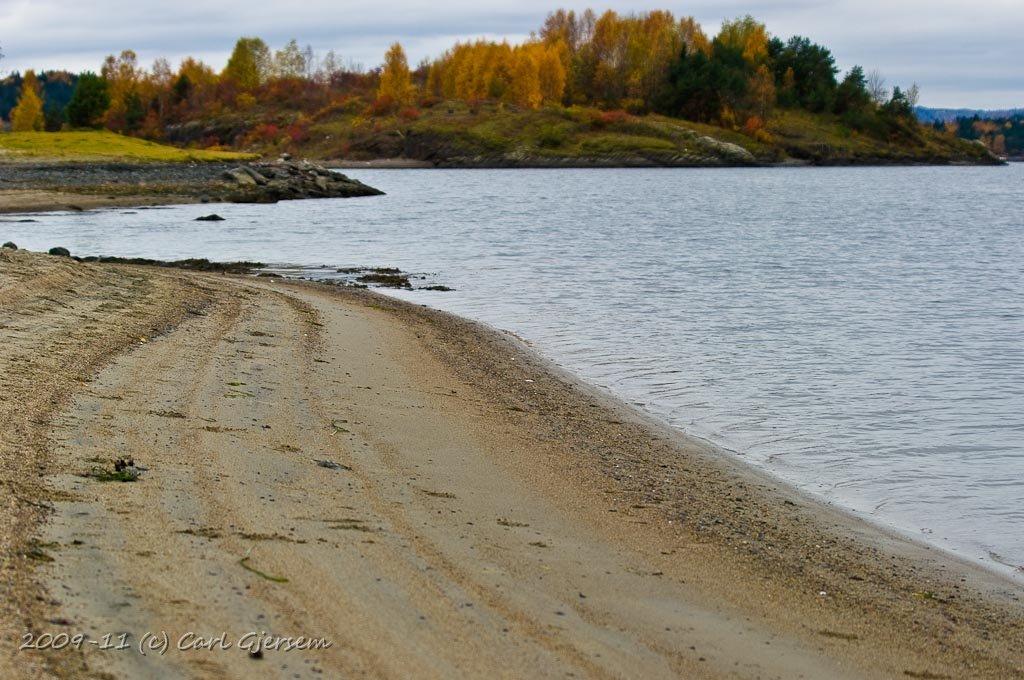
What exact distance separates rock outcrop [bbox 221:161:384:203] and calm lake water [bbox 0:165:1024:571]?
3.85 meters

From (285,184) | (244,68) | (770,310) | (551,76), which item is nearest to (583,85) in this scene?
(551,76)

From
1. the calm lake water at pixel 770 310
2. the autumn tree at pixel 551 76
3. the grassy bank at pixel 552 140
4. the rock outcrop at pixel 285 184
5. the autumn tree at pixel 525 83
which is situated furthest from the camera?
the autumn tree at pixel 551 76

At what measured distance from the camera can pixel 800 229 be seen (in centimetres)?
5184

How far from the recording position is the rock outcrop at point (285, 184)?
225 ft

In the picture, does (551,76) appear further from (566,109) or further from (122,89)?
(122,89)

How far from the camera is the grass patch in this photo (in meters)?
81.2

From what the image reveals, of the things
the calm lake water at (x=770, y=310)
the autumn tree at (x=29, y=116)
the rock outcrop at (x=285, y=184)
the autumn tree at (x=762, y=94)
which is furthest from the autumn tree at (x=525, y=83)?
the calm lake water at (x=770, y=310)

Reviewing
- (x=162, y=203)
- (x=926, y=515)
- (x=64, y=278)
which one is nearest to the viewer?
(x=926, y=515)

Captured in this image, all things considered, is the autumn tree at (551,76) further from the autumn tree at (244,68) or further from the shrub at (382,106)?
the autumn tree at (244,68)

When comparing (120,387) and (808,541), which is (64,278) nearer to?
(120,387)

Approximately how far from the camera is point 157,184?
224 feet

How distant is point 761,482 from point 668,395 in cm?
456

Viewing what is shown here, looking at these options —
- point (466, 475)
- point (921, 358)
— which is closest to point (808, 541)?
point (466, 475)

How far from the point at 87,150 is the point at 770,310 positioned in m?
74.2
